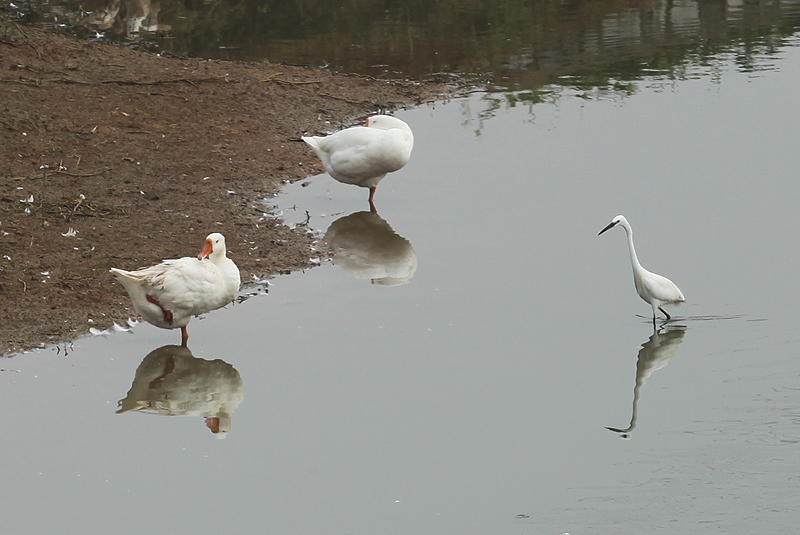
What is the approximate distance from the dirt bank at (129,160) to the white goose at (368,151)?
0.80 m

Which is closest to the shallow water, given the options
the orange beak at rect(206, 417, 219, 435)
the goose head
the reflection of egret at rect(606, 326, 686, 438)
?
the reflection of egret at rect(606, 326, 686, 438)

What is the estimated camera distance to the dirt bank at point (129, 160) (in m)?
8.22

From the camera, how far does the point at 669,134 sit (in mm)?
11945

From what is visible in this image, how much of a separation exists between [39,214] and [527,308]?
4.51 metres

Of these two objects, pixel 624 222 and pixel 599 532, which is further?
pixel 624 222

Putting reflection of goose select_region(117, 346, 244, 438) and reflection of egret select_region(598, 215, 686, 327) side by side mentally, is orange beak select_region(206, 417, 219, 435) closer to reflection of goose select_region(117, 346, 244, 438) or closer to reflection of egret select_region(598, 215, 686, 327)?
reflection of goose select_region(117, 346, 244, 438)

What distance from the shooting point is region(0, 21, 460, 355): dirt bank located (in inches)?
324

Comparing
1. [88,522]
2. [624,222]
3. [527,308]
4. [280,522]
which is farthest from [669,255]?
[88,522]

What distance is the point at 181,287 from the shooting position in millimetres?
7172

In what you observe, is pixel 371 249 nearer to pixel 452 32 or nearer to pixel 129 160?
pixel 129 160

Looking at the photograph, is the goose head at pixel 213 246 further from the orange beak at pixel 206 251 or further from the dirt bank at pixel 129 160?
the dirt bank at pixel 129 160

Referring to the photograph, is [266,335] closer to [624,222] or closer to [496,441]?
[496,441]

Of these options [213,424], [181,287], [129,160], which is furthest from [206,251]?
[129,160]

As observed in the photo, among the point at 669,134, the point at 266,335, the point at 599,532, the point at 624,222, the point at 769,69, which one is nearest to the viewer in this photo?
the point at 599,532
